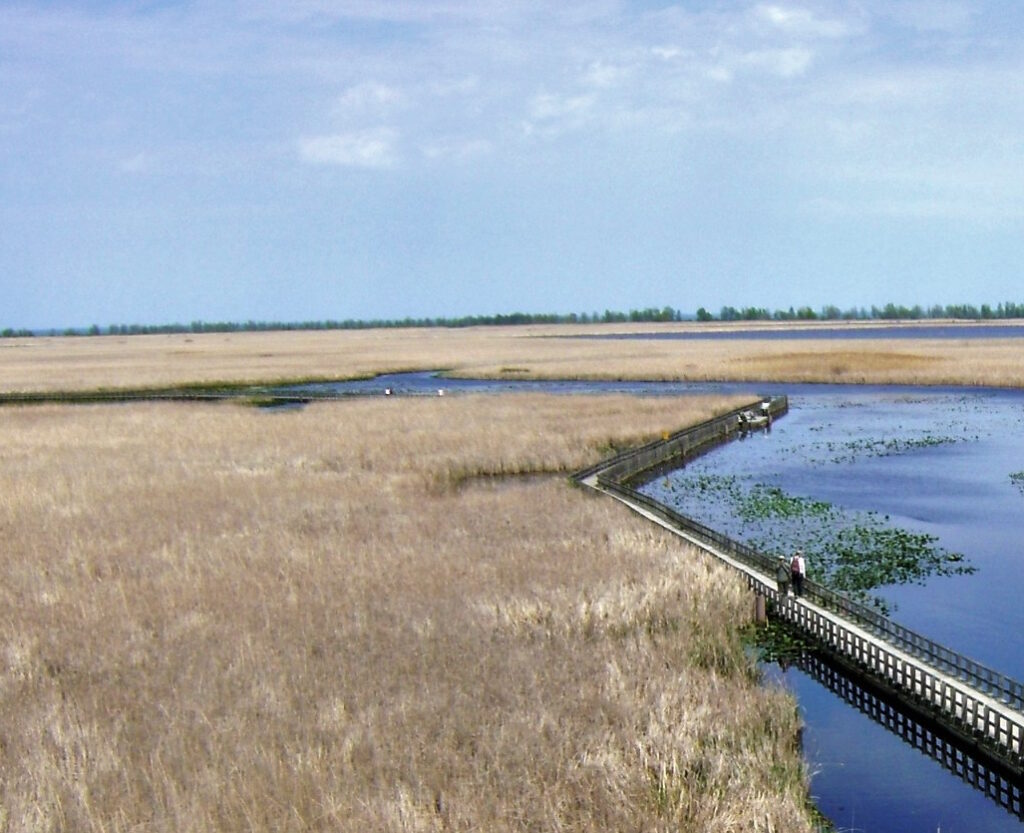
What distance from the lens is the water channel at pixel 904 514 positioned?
15594mm

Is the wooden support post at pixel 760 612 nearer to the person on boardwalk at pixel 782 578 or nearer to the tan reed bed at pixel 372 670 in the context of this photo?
the tan reed bed at pixel 372 670

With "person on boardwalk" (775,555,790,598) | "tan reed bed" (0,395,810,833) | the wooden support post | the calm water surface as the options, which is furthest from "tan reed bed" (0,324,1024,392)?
the wooden support post

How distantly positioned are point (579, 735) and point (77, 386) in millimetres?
86010

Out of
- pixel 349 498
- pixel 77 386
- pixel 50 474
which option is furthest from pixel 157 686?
pixel 77 386

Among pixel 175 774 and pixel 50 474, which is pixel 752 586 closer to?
pixel 175 774

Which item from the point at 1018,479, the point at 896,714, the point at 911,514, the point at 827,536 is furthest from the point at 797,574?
the point at 1018,479

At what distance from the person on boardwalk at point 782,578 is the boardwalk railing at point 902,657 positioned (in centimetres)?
18

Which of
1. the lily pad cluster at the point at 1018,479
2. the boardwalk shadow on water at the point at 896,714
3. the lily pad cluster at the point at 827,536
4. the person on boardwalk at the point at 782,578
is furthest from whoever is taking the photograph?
the lily pad cluster at the point at 1018,479

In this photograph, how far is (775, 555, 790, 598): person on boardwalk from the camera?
2318 centimetres

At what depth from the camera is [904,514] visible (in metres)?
34.8

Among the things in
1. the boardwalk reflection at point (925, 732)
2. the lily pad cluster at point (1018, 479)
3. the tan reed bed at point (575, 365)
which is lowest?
the boardwalk reflection at point (925, 732)

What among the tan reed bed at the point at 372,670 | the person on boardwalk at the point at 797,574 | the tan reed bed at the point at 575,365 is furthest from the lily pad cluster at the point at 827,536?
the tan reed bed at the point at 575,365

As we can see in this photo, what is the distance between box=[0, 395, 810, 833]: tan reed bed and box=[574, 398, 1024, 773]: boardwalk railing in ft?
4.55

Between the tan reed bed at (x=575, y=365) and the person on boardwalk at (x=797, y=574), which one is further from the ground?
the tan reed bed at (x=575, y=365)
